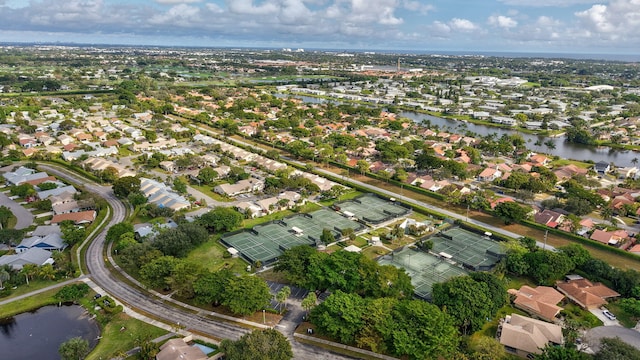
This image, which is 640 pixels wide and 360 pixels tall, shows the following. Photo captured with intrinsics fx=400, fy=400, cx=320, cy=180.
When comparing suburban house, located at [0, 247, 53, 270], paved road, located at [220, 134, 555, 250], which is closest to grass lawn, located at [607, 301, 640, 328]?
paved road, located at [220, 134, 555, 250]

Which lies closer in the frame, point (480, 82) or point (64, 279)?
point (64, 279)

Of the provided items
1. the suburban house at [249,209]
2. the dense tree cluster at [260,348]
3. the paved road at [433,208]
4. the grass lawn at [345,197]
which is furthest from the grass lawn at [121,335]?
the paved road at [433,208]

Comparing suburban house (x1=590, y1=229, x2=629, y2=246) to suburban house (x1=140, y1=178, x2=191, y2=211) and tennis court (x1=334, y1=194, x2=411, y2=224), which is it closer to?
tennis court (x1=334, y1=194, x2=411, y2=224)

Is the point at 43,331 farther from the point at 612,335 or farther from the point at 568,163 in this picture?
the point at 568,163

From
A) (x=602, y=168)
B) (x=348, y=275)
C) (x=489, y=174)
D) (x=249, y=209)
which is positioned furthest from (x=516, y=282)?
(x=602, y=168)

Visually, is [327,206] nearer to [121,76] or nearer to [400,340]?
[400,340]

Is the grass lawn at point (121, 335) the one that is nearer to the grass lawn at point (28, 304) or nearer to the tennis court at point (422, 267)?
the grass lawn at point (28, 304)

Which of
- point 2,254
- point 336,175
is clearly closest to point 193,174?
point 336,175
